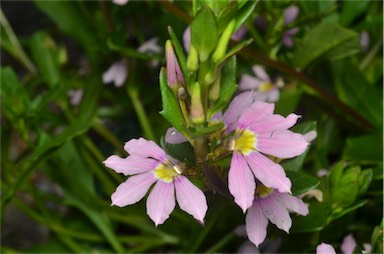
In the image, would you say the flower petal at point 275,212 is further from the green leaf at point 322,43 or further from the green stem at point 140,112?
the green stem at point 140,112

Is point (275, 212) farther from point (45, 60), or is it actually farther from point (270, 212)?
point (45, 60)

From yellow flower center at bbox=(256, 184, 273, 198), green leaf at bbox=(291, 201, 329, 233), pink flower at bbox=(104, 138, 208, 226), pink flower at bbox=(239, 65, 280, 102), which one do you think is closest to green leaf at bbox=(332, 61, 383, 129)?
pink flower at bbox=(239, 65, 280, 102)

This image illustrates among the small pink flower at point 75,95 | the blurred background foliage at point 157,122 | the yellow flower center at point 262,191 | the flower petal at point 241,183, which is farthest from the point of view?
the small pink flower at point 75,95

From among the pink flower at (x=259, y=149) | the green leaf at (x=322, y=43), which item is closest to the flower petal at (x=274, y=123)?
the pink flower at (x=259, y=149)

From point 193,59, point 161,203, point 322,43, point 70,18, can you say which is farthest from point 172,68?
point 70,18

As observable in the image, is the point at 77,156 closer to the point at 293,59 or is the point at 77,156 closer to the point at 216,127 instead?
the point at 293,59

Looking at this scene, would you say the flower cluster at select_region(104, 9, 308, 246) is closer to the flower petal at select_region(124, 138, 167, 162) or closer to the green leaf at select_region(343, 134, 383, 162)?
the flower petal at select_region(124, 138, 167, 162)

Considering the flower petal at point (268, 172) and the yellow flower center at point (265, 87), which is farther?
the yellow flower center at point (265, 87)
